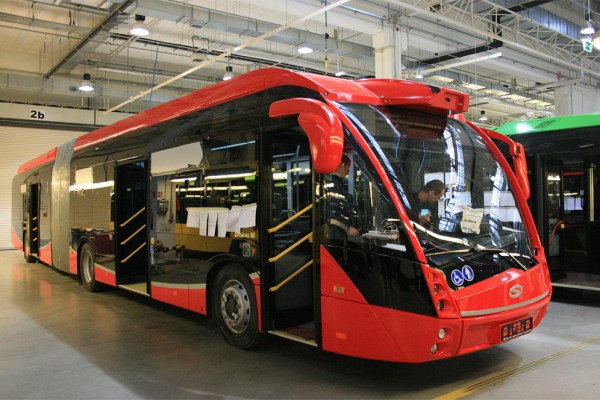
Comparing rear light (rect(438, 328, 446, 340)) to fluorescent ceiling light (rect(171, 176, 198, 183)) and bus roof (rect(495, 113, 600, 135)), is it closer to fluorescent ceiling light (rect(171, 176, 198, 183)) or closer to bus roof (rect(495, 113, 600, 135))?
fluorescent ceiling light (rect(171, 176, 198, 183))

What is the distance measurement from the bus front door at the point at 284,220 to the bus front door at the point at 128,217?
378 cm

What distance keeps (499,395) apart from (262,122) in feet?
10.4

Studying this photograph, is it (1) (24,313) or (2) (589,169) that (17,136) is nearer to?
(1) (24,313)

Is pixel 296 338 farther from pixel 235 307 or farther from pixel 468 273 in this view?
pixel 468 273

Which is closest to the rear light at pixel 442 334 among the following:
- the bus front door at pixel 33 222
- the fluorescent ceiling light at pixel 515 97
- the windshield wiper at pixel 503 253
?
the windshield wiper at pixel 503 253

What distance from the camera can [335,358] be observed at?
4969 mm

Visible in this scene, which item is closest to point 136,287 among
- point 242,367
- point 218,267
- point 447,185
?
point 218,267

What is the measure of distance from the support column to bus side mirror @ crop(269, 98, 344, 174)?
8.52m

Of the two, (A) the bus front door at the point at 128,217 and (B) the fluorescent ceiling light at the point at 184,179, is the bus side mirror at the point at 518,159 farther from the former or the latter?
(A) the bus front door at the point at 128,217

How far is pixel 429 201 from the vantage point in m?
4.14

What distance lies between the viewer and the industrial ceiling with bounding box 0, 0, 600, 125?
10914 mm

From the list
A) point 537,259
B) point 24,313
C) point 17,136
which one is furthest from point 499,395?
point 17,136

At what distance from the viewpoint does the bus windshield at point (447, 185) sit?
159 inches

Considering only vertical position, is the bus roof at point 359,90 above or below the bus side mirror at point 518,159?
above
